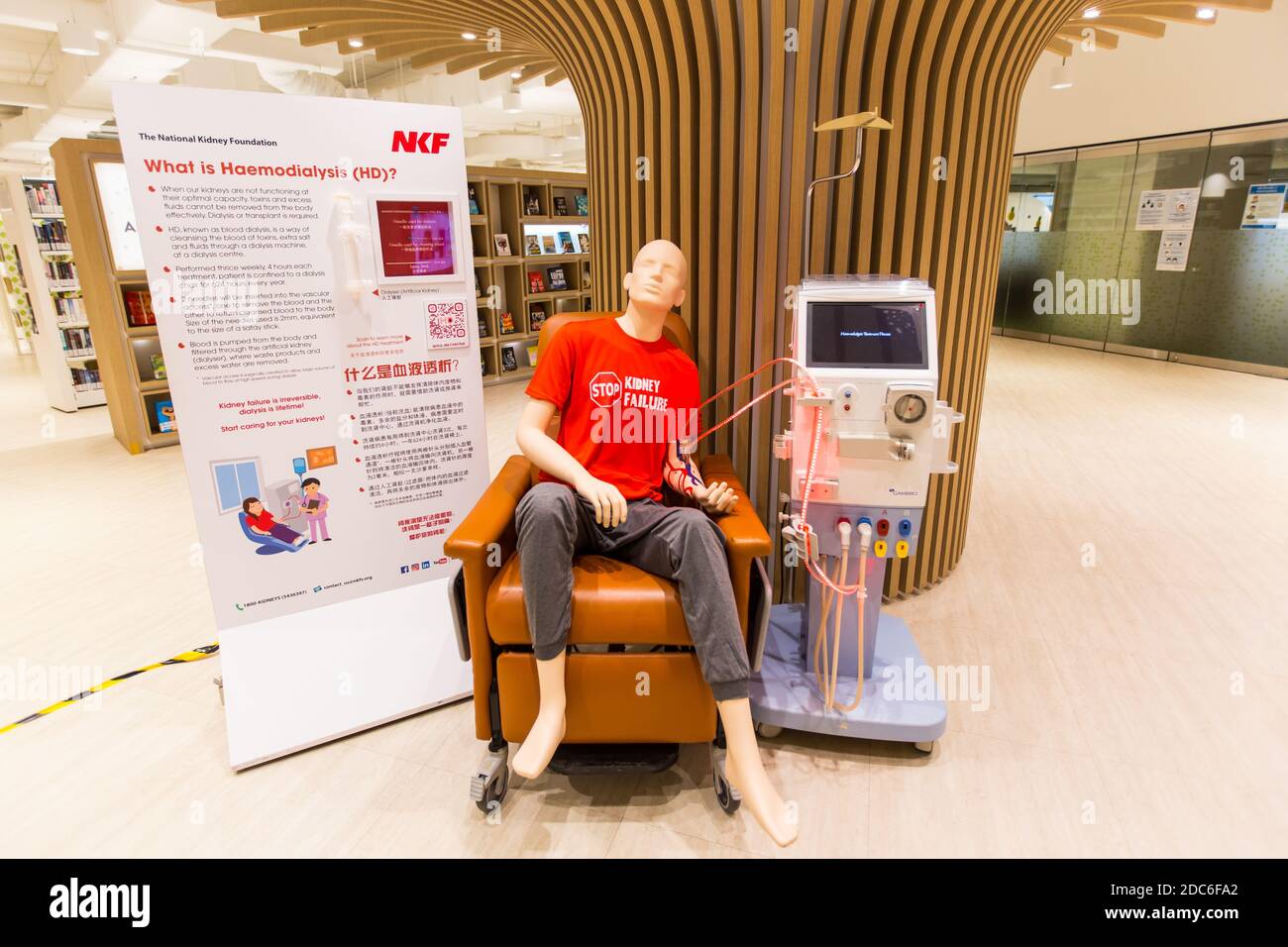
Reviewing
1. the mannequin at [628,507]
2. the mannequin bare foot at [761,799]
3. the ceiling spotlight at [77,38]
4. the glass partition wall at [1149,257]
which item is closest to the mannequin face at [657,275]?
the mannequin at [628,507]

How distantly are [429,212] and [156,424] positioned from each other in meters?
4.41

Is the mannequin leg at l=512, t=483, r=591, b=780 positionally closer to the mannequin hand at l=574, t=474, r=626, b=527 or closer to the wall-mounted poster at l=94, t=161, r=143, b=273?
the mannequin hand at l=574, t=474, r=626, b=527

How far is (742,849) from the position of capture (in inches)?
74.1

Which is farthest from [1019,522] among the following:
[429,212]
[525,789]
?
[429,212]

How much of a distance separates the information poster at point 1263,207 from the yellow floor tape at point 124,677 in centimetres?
967

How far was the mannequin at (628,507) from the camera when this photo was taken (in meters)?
1.87

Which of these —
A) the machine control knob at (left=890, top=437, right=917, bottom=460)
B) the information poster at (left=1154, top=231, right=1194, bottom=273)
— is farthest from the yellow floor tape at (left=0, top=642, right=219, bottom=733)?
the information poster at (left=1154, top=231, right=1194, bottom=273)

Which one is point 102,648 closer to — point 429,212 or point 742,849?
point 429,212

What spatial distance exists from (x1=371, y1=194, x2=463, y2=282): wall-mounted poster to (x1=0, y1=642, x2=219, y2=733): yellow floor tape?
5.34 feet

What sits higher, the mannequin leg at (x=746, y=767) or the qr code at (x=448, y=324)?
the qr code at (x=448, y=324)

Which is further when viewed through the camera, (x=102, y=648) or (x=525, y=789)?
(x=102, y=648)

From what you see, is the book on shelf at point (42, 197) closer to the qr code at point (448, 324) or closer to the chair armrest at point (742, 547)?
the qr code at point (448, 324)
